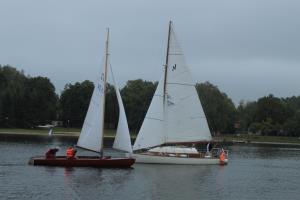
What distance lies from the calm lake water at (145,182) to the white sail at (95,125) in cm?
307

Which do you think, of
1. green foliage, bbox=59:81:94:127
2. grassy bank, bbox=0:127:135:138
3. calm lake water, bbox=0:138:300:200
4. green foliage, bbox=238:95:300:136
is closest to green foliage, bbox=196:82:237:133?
green foliage, bbox=238:95:300:136

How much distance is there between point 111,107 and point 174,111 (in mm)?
107183

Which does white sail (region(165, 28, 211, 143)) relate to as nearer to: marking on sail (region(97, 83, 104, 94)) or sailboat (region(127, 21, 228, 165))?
sailboat (region(127, 21, 228, 165))

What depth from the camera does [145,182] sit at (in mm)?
48781

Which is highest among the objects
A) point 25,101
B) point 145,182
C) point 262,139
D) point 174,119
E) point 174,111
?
point 25,101

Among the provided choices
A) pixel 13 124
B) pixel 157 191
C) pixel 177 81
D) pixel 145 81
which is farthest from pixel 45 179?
pixel 145 81

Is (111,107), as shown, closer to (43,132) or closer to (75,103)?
(75,103)

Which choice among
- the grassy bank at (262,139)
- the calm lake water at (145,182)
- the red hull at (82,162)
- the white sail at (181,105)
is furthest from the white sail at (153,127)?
the grassy bank at (262,139)

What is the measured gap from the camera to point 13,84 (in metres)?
166

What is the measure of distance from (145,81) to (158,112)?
122 meters

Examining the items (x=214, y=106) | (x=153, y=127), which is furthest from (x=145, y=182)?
(x=214, y=106)

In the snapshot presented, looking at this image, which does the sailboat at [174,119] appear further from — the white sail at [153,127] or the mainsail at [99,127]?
the mainsail at [99,127]

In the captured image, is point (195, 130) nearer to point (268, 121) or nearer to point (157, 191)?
point (157, 191)

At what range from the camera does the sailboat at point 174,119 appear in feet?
213
